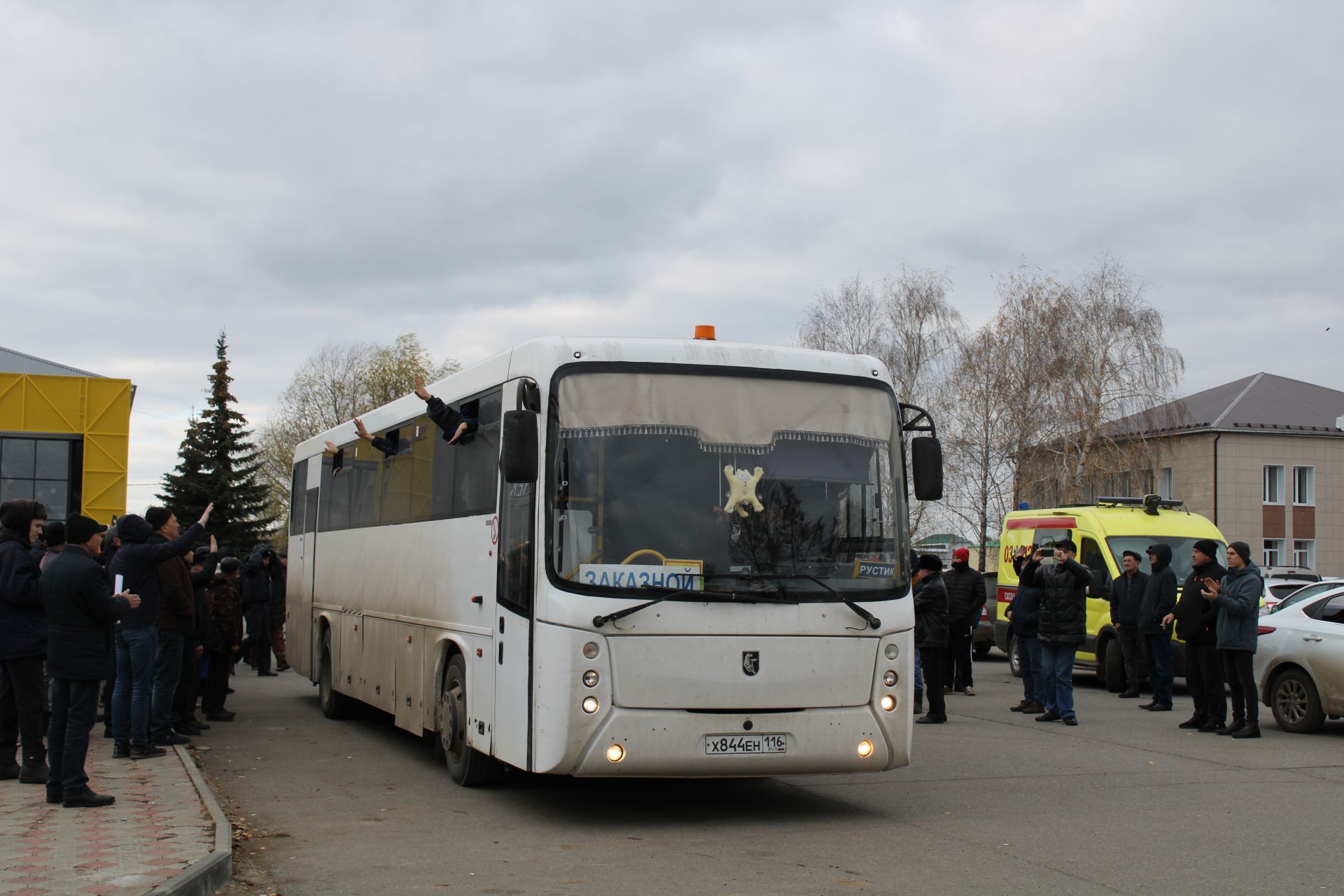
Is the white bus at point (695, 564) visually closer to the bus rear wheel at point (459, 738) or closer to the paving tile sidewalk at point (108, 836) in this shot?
the bus rear wheel at point (459, 738)

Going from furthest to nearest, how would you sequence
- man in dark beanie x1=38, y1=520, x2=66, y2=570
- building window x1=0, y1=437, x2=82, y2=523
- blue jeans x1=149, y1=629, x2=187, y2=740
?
building window x1=0, y1=437, x2=82, y2=523 < blue jeans x1=149, y1=629, x2=187, y2=740 < man in dark beanie x1=38, y1=520, x2=66, y2=570

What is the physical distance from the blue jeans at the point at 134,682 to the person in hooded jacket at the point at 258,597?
8117 millimetres

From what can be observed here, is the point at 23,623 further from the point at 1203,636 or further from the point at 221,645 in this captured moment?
the point at 1203,636

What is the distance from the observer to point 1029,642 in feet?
53.0

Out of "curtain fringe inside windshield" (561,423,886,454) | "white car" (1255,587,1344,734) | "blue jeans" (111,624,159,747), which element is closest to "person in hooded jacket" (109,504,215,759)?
"blue jeans" (111,624,159,747)

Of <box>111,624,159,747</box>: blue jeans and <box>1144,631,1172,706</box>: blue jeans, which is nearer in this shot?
<box>111,624,159,747</box>: blue jeans

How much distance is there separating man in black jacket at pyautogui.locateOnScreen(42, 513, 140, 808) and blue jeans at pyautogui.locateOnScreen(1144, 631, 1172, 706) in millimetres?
12667

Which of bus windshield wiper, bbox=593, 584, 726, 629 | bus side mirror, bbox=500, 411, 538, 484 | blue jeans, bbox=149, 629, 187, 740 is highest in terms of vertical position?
bus side mirror, bbox=500, 411, 538, 484

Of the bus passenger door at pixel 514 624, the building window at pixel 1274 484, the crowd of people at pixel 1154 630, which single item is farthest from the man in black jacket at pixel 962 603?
the building window at pixel 1274 484

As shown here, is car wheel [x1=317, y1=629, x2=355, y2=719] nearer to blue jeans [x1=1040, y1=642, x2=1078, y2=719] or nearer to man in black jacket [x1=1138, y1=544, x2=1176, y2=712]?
blue jeans [x1=1040, y1=642, x2=1078, y2=719]

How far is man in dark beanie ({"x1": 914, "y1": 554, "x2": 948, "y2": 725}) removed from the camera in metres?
15.0

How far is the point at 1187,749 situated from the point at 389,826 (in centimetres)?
791

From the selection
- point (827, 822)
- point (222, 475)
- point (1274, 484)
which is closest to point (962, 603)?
point (827, 822)

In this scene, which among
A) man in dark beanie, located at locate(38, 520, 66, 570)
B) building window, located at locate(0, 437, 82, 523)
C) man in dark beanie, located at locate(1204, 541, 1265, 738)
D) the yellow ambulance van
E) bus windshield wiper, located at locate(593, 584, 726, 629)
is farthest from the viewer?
building window, located at locate(0, 437, 82, 523)
